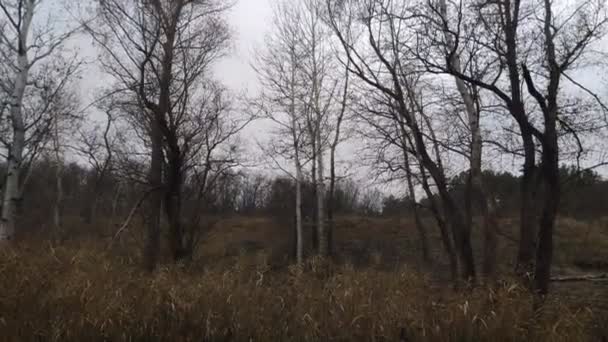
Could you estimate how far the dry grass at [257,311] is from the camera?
425 cm

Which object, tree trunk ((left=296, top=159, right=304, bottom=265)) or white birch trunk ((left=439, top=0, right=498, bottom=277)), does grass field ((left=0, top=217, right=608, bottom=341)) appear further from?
tree trunk ((left=296, top=159, right=304, bottom=265))

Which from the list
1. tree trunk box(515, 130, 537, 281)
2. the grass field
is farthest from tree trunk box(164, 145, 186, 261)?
tree trunk box(515, 130, 537, 281)

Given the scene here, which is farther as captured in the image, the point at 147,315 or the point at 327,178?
the point at 327,178

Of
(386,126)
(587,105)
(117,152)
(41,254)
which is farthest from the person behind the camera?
(117,152)

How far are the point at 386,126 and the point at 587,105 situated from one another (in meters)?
5.10

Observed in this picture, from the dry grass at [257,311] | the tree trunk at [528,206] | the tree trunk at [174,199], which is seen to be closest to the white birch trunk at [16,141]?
the tree trunk at [174,199]

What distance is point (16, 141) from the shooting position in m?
10.6

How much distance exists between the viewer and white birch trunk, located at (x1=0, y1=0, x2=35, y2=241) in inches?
→ 389

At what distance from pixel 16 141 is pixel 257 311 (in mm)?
9128

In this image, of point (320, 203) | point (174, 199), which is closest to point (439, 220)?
point (320, 203)

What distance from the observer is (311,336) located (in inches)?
169

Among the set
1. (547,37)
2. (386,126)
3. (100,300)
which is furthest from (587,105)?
(100,300)

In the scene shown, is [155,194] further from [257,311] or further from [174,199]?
[257,311]

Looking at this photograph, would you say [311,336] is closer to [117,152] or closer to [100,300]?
[100,300]
